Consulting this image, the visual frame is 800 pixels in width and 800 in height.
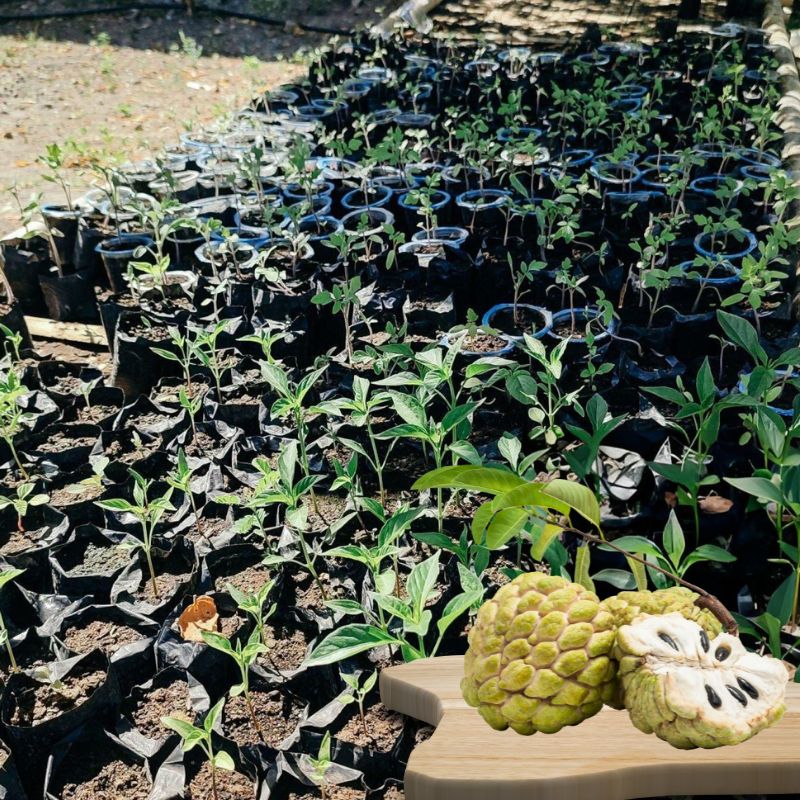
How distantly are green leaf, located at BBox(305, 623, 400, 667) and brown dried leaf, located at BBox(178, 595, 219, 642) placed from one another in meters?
0.88

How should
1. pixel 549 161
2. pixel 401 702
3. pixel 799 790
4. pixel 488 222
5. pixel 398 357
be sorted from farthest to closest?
pixel 549 161 → pixel 488 222 → pixel 398 357 → pixel 401 702 → pixel 799 790

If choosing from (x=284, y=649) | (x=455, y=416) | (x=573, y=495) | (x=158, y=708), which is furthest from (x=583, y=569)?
(x=158, y=708)

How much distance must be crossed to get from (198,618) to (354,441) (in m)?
0.64

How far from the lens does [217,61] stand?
9.15 m

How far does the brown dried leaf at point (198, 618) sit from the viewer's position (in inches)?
84.3

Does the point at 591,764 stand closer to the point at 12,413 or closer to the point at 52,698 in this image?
the point at 52,698

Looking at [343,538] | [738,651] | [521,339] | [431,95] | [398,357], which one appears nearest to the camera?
[738,651]

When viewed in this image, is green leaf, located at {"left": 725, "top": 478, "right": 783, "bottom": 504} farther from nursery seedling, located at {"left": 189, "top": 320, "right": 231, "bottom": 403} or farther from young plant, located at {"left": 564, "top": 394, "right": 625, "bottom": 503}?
nursery seedling, located at {"left": 189, "top": 320, "right": 231, "bottom": 403}

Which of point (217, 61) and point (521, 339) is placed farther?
point (217, 61)

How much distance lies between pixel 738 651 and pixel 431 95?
6050mm

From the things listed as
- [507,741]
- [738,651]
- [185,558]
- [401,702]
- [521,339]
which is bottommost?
A: [185,558]

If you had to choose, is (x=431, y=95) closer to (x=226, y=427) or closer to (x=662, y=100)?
(x=662, y=100)

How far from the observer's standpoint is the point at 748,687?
2.68 feet

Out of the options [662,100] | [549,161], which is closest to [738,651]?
[549,161]
